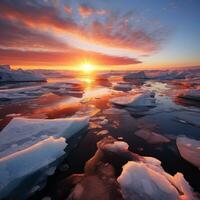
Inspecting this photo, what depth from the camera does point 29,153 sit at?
2.82 meters

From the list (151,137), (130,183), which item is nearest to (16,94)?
(151,137)

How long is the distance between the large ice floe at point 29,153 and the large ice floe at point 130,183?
1.91 ft

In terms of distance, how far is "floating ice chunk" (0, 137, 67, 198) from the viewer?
2305mm

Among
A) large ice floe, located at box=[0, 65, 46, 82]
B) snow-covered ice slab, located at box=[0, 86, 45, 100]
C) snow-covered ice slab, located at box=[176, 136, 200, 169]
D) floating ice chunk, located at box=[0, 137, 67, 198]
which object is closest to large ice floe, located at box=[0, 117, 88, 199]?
floating ice chunk, located at box=[0, 137, 67, 198]

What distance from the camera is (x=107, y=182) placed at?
103 inches

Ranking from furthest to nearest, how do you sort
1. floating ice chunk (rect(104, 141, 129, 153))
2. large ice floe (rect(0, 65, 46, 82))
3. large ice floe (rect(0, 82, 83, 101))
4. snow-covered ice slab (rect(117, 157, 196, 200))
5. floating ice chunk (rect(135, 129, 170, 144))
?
large ice floe (rect(0, 65, 46, 82)) → large ice floe (rect(0, 82, 83, 101)) → floating ice chunk (rect(135, 129, 170, 144)) → floating ice chunk (rect(104, 141, 129, 153)) → snow-covered ice slab (rect(117, 157, 196, 200))

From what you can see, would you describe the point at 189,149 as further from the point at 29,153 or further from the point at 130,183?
the point at 29,153

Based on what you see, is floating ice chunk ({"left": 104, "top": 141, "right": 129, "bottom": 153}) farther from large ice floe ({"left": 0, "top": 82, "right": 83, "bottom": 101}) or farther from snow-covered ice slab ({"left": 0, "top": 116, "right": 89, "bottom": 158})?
large ice floe ({"left": 0, "top": 82, "right": 83, "bottom": 101})

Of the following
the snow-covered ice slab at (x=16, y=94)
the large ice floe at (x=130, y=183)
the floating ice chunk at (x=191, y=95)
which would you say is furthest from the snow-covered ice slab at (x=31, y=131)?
the floating ice chunk at (x=191, y=95)

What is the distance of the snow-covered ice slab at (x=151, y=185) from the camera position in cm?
223

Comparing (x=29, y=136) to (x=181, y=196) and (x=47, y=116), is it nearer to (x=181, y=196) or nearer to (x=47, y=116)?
(x=47, y=116)

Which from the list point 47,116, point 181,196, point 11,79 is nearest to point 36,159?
point 181,196

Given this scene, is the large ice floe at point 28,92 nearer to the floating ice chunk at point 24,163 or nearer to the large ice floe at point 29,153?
the large ice floe at point 29,153

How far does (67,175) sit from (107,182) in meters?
0.77
